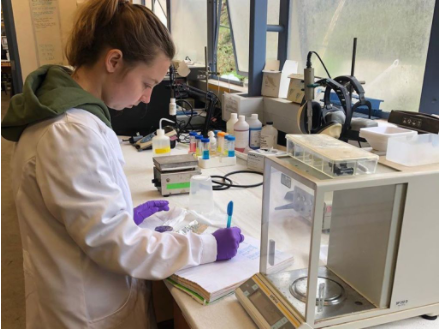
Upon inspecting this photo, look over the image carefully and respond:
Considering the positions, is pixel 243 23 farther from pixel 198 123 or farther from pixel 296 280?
pixel 296 280

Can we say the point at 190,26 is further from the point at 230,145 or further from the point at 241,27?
the point at 230,145

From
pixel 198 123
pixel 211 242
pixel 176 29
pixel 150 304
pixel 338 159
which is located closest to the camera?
pixel 338 159

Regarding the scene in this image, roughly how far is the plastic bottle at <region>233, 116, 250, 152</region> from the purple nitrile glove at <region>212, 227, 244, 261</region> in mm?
1082

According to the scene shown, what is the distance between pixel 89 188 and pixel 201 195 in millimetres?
696

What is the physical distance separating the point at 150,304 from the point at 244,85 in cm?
218

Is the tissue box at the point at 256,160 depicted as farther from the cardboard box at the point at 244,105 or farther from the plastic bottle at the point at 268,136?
the cardboard box at the point at 244,105

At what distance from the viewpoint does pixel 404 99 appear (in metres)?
1.84

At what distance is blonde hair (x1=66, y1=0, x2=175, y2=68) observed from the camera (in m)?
0.96

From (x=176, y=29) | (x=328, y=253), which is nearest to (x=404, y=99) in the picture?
(x=328, y=253)

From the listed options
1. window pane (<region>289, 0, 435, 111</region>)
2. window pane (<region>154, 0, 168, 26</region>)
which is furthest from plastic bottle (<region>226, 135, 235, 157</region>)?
window pane (<region>154, 0, 168, 26</region>)

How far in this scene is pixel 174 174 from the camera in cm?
156

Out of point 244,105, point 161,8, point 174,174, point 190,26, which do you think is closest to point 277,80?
point 244,105

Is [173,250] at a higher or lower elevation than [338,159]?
lower

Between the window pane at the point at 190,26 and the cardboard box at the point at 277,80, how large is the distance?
147 cm
